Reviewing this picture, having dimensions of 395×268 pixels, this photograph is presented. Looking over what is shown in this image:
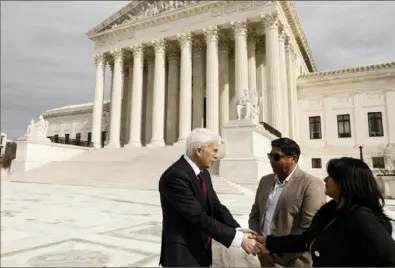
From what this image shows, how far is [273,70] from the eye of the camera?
2447 centimetres

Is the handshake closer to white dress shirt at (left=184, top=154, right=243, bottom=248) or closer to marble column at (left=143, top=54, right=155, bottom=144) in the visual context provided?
white dress shirt at (left=184, top=154, right=243, bottom=248)

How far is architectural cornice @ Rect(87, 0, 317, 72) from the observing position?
90.2 ft

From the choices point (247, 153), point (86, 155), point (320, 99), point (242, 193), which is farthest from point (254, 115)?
point (86, 155)

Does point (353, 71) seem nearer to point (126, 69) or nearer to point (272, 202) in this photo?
point (126, 69)

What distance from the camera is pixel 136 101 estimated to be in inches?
1198

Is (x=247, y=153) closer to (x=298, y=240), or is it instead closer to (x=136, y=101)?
(x=298, y=240)

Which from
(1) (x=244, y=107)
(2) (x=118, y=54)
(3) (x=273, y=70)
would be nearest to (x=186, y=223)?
(1) (x=244, y=107)

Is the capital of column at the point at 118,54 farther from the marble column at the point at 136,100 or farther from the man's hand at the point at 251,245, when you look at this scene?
the man's hand at the point at 251,245

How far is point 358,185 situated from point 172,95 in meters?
29.8

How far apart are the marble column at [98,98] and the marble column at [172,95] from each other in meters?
7.17

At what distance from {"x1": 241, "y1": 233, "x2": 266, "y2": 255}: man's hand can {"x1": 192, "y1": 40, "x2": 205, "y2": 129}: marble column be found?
27.6 m

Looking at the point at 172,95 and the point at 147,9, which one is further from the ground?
the point at 147,9

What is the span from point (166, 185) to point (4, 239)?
3.61 ft

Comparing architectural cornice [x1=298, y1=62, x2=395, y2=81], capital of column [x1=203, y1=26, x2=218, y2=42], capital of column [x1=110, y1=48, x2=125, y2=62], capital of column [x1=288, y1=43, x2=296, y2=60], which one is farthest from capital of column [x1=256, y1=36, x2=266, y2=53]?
capital of column [x1=110, y1=48, x2=125, y2=62]
